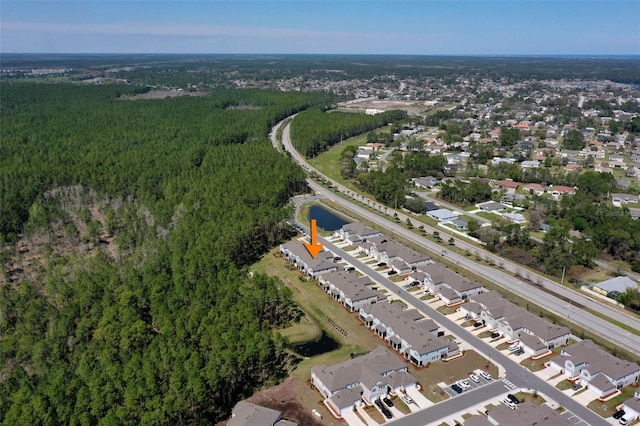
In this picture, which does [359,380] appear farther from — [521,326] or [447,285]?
[447,285]

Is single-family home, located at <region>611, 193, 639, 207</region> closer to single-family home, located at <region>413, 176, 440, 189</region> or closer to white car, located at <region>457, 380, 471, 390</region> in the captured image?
single-family home, located at <region>413, 176, 440, 189</region>

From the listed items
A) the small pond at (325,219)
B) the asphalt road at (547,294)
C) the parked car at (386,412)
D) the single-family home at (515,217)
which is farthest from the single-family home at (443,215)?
the parked car at (386,412)

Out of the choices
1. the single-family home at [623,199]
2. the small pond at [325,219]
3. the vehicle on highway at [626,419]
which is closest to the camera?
the vehicle on highway at [626,419]

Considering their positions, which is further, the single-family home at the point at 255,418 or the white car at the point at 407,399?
the white car at the point at 407,399

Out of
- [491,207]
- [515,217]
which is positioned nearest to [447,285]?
[515,217]

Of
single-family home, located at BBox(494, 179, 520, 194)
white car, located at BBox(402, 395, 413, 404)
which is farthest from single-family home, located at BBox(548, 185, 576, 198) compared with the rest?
white car, located at BBox(402, 395, 413, 404)

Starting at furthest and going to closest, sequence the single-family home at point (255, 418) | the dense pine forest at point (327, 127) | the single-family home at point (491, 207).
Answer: the dense pine forest at point (327, 127) → the single-family home at point (491, 207) → the single-family home at point (255, 418)

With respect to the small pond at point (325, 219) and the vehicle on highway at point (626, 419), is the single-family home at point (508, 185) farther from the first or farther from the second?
the vehicle on highway at point (626, 419)
